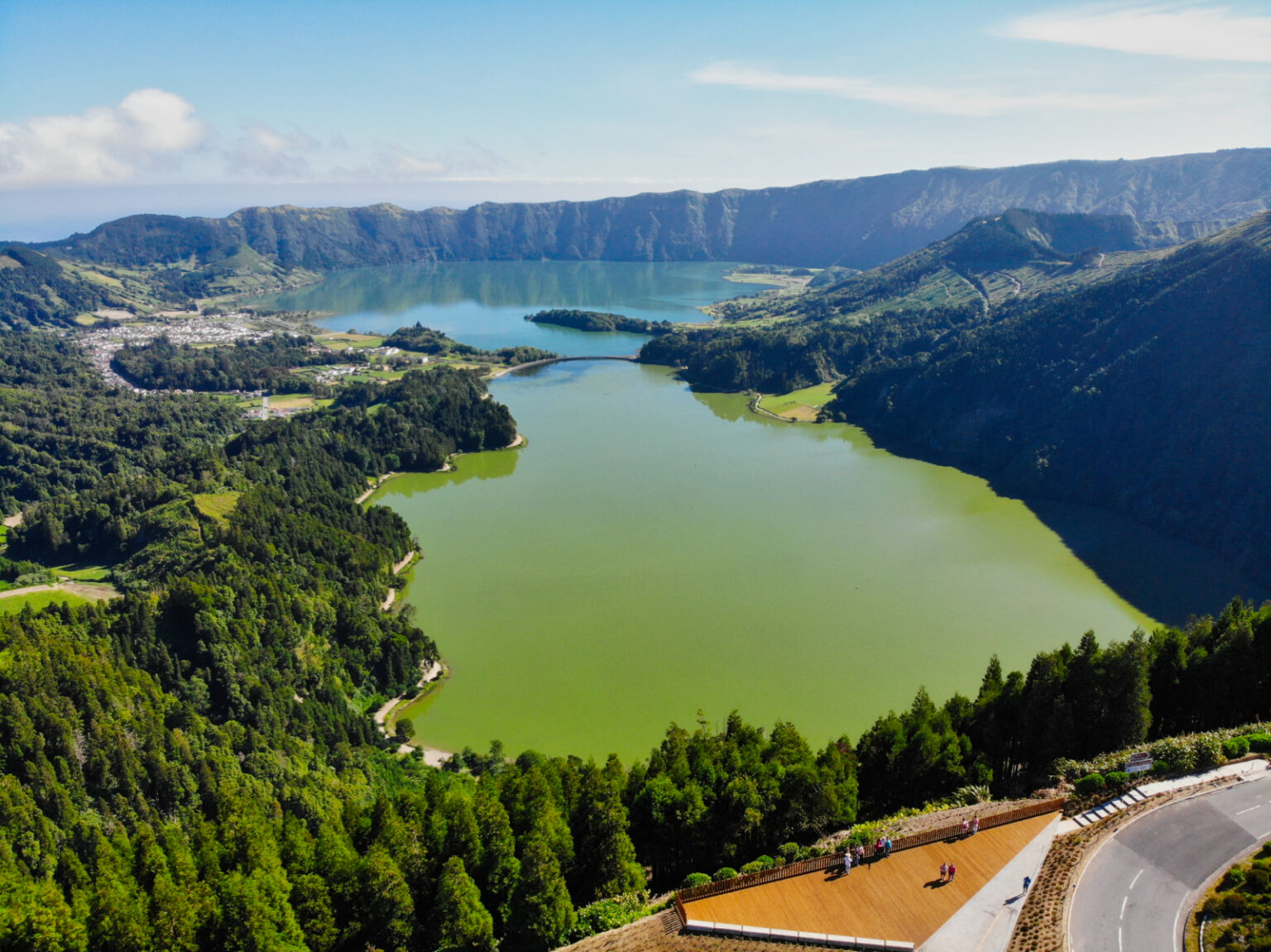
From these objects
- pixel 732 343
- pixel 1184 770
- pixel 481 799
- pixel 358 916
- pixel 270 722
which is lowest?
pixel 270 722

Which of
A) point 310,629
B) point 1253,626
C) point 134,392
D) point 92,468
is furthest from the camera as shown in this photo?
point 134,392

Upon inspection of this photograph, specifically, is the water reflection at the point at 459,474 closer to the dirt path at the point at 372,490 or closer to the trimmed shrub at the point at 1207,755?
the dirt path at the point at 372,490

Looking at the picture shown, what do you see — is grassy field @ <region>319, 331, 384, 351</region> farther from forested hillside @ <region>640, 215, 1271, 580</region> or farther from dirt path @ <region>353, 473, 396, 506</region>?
dirt path @ <region>353, 473, 396, 506</region>

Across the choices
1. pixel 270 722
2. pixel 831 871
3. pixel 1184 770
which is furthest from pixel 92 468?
pixel 1184 770

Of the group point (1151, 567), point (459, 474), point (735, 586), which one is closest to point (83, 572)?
point (459, 474)

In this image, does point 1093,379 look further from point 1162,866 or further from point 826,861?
point 826,861

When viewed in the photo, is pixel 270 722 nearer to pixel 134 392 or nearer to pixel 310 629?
pixel 310 629

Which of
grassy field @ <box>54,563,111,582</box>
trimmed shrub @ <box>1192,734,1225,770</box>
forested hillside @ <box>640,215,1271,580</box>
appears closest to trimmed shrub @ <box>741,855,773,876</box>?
trimmed shrub @ <box>1192,734,1225,770</box>
